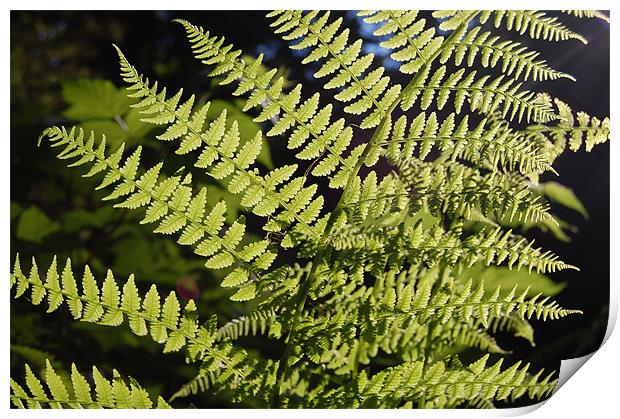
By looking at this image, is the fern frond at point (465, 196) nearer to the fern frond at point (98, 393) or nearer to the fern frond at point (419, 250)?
the fern frond at point (419, 250)

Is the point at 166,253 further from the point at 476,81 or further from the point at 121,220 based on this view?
the point at 476,81

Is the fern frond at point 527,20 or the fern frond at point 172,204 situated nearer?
the fern frond at point 172,204

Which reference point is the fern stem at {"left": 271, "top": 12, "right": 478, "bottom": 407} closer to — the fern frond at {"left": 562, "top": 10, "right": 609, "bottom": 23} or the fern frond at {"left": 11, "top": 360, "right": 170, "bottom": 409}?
the fern frond at {"left": 11, "top": 360, "right": 170, "bottom": 409}

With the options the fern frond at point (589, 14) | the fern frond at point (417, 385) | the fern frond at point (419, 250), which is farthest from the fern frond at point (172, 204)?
the fern frond at point (589, 14)

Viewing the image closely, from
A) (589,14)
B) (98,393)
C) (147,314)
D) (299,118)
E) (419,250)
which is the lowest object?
(98,393)

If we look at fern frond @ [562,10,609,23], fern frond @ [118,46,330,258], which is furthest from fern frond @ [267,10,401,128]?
fern frond @ [562,10,609,23]

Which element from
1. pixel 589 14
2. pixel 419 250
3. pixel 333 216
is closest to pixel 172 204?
pixel 333 216

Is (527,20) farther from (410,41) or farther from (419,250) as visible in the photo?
(419,250)

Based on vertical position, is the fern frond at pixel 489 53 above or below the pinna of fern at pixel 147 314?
above
